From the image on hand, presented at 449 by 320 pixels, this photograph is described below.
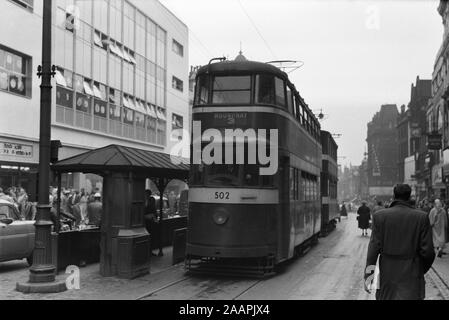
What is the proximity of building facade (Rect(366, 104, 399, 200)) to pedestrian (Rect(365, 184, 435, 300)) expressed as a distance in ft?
307

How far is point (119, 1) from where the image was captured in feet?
110

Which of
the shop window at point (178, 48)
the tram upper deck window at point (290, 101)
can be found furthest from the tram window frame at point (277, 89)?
the shop window at point (178, 48)

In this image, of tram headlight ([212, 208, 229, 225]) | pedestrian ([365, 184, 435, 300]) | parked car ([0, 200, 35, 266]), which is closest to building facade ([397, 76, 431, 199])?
tram headlight ([212, 208, 229, 225])

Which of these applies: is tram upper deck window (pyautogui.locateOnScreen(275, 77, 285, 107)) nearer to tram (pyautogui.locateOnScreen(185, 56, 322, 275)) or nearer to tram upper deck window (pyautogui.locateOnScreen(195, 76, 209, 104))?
tram (pyautogui.locateOnScreen(185, 56, 322, 275))

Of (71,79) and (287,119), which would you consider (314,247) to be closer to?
(287,119)

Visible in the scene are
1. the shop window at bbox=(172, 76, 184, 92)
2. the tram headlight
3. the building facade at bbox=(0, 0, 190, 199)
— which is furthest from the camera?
the shop window at bbox=(172, 76, 184, 92)

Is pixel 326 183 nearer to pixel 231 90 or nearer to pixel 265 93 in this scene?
pixel 265 93

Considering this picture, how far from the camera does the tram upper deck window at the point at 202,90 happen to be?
1227 cm

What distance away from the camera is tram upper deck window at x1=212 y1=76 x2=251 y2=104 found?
39.9 feet

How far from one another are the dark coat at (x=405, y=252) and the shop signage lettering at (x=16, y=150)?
20720 millimetres

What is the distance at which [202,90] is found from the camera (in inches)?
A: 486

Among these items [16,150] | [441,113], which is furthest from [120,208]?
[441,113]

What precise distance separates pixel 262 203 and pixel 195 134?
6.70 ft

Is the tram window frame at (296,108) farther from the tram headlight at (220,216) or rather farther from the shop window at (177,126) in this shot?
the shop window at (177,126)
